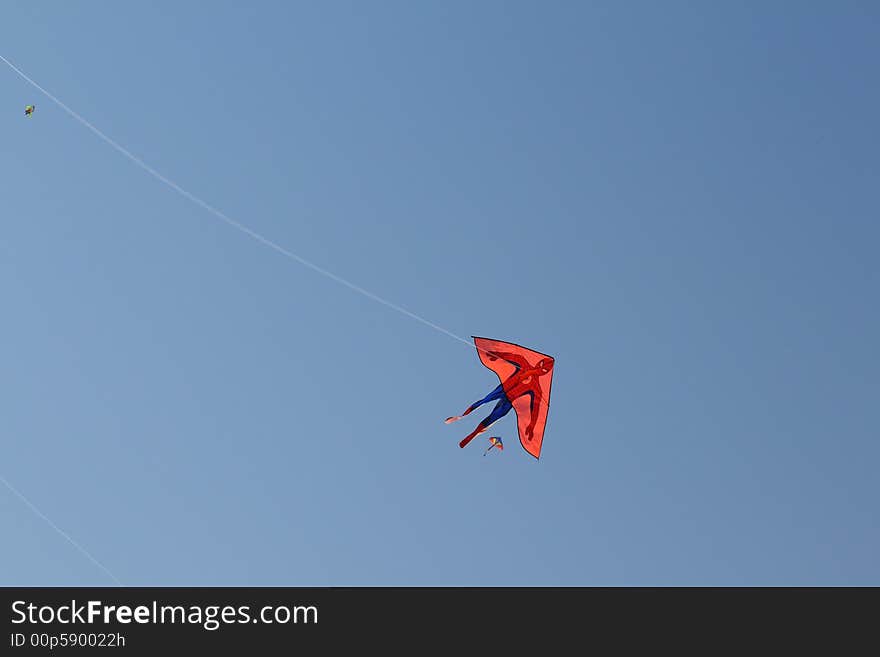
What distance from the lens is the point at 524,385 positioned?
45.4m

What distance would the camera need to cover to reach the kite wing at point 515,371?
45.3 m

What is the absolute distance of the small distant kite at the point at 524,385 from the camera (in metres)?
45.3

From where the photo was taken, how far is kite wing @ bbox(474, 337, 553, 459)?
1785 inches

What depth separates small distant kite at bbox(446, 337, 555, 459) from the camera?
45.3 metres

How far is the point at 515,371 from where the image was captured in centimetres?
4541

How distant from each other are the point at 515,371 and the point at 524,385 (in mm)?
510
